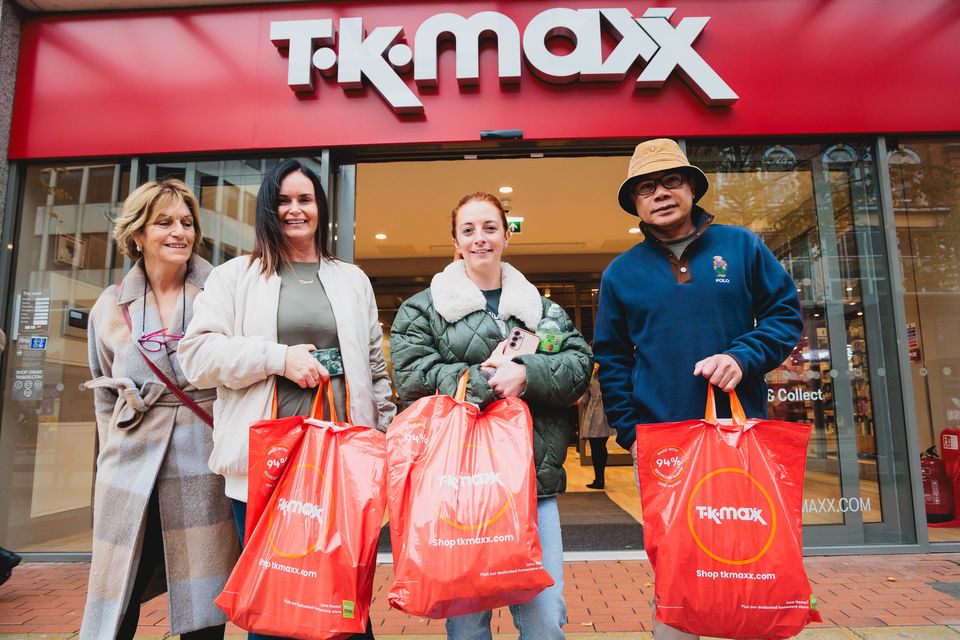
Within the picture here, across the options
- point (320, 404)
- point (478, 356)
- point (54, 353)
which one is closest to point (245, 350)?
point (320, 404)

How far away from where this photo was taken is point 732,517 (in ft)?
5.22

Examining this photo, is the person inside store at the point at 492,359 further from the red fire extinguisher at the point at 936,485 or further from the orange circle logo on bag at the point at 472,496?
the red fire extinguisher at the point at 936,485

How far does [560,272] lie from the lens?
11.0 m

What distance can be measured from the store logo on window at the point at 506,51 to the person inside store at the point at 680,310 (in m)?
2.54

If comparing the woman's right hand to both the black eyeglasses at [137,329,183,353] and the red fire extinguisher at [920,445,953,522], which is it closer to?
the black eyeglasses at [137,329,183,353]

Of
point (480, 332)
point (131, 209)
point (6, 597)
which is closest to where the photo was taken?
point (480, 332)

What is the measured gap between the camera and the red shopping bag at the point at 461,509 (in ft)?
4.83

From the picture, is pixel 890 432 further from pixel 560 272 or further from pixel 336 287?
pixel 560 272

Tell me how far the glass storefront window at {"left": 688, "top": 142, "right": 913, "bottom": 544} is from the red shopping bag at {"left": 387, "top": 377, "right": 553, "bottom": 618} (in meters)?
3.61

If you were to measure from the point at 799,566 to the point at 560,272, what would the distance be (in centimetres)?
960

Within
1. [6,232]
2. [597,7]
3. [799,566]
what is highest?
[597,7]

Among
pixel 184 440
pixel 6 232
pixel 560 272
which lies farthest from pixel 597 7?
pixel 560 272

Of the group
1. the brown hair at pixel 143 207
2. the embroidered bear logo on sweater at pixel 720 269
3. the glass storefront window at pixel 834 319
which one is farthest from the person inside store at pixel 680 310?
the glass storefront window at pixel 834 319

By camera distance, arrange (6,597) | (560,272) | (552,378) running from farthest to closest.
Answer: (560,272)
(6,597)
(552,378)
